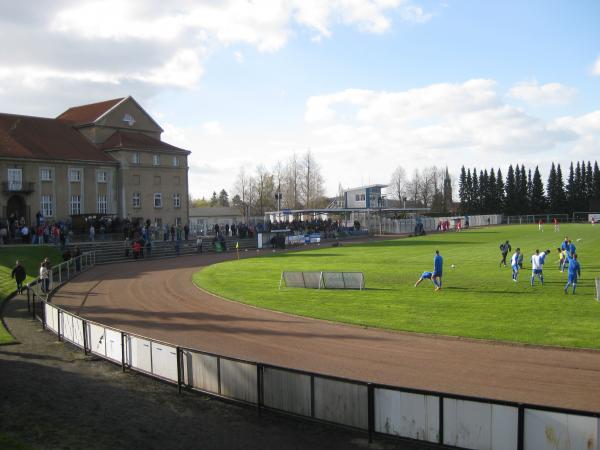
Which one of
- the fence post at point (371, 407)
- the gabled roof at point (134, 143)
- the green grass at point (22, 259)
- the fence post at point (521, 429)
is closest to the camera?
the fence post at point (521, 429)

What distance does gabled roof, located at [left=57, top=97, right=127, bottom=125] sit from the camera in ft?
223

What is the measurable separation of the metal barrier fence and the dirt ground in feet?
0.94

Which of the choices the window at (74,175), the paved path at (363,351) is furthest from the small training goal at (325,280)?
the window at (74,175)

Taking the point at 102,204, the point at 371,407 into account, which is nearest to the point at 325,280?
the point at 371,407

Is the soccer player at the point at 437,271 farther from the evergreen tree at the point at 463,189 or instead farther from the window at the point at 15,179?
the evergreen tree at the point at 463,189

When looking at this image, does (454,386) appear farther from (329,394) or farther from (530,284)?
(530,284)

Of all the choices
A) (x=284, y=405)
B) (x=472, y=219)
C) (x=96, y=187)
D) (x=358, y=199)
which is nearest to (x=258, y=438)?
(x=284, y=405)

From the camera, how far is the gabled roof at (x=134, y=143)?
6557 cm

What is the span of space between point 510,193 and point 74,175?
4155 inches

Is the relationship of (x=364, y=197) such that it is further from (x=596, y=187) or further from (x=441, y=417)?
(x=441, y=417)

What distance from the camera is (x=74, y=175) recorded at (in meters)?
60.8

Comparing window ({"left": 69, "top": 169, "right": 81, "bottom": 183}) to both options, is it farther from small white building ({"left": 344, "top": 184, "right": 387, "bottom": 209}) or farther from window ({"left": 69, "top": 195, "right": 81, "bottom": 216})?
small white building ({"left": 344, "top": 184, "right": 387, "bottom": 209})

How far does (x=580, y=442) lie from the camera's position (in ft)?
27.6

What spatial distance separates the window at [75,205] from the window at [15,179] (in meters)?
5.94
